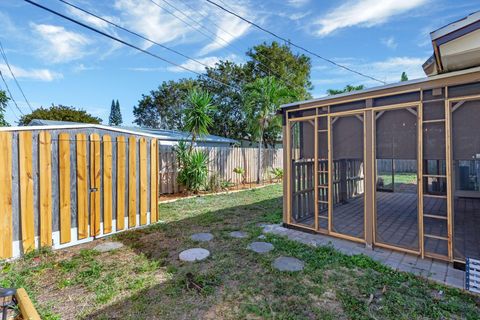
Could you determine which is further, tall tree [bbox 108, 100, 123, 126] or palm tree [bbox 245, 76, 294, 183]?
tall tree [bbox 108, 100, 123, 126]

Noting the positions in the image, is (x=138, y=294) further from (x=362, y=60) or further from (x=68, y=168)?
(x=362, y=60)

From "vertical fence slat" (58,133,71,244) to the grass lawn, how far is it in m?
0.33

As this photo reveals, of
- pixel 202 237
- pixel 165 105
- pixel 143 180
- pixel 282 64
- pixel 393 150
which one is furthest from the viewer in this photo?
pixel 165 105

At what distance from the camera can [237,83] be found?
1798cm

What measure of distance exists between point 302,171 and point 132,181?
344cm

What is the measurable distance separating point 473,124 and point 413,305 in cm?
225

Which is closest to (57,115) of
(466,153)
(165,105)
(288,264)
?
(165,105)

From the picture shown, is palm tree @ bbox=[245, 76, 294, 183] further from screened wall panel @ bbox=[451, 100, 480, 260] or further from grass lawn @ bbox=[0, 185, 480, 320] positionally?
grass lawn @ bbox=[0, 185, 480, 320]

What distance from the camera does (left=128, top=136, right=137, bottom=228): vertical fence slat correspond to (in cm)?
478

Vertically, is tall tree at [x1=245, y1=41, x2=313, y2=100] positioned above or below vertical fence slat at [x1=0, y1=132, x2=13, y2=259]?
above

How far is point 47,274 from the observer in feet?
10.1

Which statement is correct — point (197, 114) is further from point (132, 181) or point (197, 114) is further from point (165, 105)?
point (165, 105)

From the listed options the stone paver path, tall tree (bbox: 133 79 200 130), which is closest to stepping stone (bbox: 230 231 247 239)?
the stone paver path

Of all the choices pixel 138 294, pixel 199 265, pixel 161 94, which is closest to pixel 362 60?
pixel 199 265
